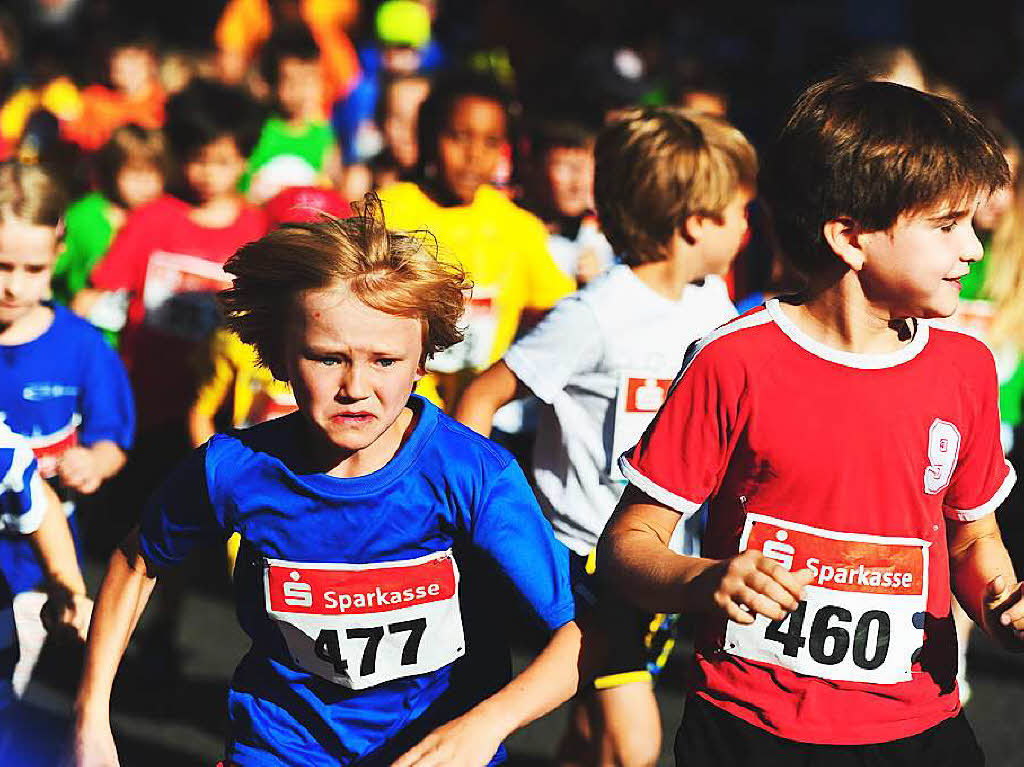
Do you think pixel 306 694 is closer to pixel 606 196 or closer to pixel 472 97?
pixel 606 196

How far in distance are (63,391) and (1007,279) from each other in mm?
2912

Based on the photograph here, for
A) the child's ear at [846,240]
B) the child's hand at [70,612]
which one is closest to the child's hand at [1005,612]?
the child's ear at [846,240]

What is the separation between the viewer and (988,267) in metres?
4.89

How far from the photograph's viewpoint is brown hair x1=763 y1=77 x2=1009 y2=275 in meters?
2.52

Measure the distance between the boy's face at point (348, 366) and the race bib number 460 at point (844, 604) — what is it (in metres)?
0.66

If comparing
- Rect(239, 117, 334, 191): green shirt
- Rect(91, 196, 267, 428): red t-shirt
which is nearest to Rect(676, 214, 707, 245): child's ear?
Rect(91, 196, 267, 428): red t-shirt

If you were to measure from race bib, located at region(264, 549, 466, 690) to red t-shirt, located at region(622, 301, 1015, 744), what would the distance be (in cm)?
41

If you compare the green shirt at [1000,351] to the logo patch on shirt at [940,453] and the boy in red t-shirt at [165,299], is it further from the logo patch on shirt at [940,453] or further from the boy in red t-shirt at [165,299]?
the boy in red t-shirt at [165,299]

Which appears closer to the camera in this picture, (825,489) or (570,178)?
(825,489)

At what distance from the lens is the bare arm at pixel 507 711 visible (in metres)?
2.38

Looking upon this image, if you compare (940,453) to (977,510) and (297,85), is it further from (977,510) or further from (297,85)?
(297,85)

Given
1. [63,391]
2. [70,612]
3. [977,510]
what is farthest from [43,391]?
[977,510]

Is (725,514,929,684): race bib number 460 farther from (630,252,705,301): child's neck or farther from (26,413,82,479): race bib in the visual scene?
(26,413,82,479): race bib

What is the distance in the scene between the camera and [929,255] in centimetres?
254
